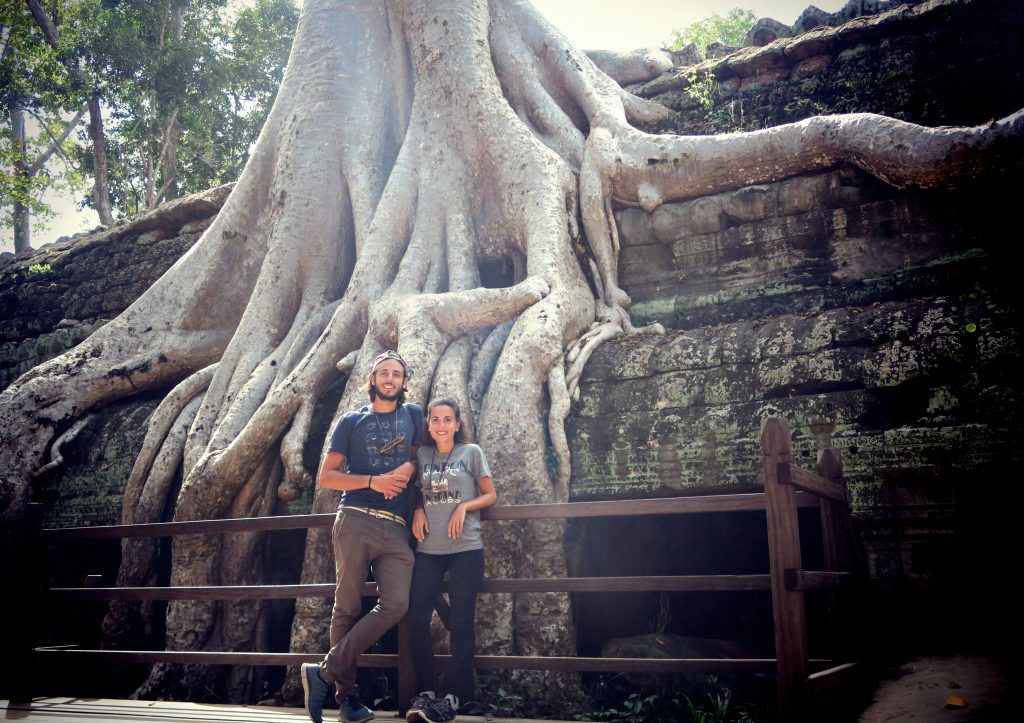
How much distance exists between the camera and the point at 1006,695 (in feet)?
8.39

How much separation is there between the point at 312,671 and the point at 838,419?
2388 millimetres

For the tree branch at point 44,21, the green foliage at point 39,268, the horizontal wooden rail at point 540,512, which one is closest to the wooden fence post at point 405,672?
the horizontal wooden rail at point 540,512

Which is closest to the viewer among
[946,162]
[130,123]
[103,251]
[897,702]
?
[897,702]

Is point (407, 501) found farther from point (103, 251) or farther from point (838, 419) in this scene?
point (103, 251)

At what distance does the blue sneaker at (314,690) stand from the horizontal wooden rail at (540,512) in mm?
531

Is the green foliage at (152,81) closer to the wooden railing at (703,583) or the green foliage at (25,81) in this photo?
the green foliage at (25,81)

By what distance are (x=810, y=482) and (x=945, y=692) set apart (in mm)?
871

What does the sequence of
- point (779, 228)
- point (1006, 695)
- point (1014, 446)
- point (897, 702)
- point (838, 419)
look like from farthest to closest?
point (779, 228)
point (838, 419)
point (1014, 446)
point (897, 702)
point (1006, 695)

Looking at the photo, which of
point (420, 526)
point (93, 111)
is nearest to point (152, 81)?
point (93, 111)

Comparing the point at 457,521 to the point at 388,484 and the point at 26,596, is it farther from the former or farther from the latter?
the point at 26,596

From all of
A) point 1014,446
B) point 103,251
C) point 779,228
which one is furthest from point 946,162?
point 103,251

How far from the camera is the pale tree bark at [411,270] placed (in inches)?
165

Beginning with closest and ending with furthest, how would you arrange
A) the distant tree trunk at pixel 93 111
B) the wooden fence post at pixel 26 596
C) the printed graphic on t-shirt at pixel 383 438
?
the printed graphic on t-shirt at pixel 383 438 → the wooden fence post at pixel 26 596 → the distant tree trunk at pixel 93 111

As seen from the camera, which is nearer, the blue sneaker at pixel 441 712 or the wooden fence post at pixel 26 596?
the blue sneaker at pixel 441 712
